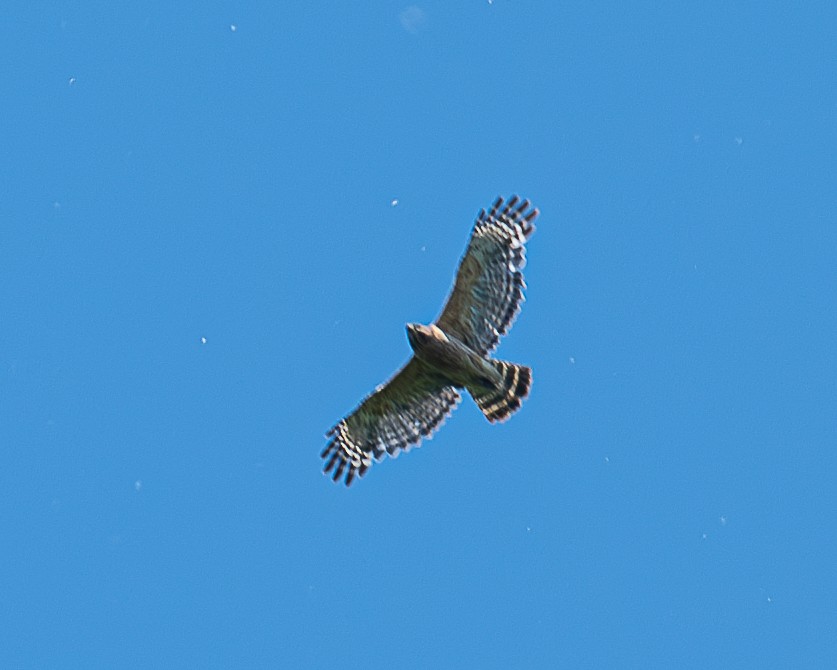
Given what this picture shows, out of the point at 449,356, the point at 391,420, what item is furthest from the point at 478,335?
the point at 391,420

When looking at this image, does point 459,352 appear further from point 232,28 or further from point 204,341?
point 232,28

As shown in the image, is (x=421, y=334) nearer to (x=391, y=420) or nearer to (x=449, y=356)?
(x=449, y=356)

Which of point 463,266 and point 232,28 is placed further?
point 232,28

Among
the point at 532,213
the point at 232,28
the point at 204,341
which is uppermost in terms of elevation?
the point at 232,28

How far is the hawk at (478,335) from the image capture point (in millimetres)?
23875

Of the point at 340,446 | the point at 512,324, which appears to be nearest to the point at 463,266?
the point at 512,324

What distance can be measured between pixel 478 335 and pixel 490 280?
72 centimetres

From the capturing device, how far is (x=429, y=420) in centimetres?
2491

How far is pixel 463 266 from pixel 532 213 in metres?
1.09

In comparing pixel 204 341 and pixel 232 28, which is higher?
pixel 232 28

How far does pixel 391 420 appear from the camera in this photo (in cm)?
2498

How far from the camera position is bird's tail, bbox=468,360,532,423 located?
2417 cm

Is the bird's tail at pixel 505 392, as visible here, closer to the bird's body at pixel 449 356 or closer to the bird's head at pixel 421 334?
the bird's body at pixel 449 356

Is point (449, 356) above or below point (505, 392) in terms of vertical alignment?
above
